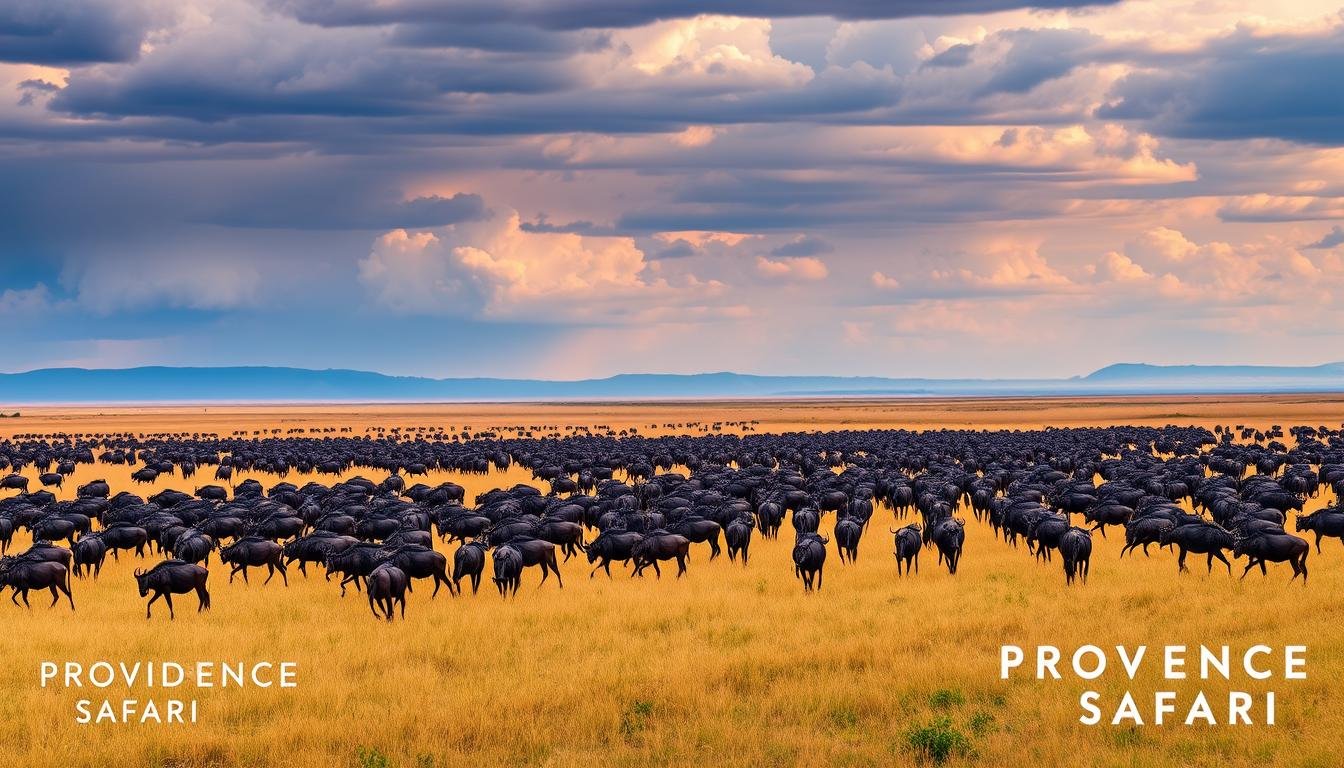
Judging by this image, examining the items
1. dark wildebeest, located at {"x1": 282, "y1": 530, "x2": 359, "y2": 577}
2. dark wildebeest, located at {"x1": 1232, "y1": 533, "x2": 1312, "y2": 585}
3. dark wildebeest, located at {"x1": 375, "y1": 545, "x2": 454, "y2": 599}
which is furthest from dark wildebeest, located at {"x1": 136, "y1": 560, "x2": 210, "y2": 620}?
dark wildebeest, located at {"x1": 1232, "y1": 533, "x2": 1312, "y2": 585}

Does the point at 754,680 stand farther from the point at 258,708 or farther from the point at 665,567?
the point at 665,567

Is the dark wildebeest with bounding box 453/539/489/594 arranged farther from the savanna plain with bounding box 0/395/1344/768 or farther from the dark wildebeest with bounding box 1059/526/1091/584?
the dark wildebeest with bounding box 1059/526/1091/584

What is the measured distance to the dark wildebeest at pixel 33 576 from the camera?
2377 centimetres

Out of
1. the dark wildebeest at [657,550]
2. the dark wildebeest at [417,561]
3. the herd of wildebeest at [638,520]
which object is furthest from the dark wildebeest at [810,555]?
the dark wildebeest at [417,561]

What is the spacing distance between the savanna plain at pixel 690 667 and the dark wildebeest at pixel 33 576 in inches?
21.8

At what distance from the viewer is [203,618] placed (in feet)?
75.2

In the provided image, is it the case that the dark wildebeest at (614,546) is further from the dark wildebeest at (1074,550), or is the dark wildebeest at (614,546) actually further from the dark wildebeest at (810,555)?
the dark wildebeest at (1074,550)

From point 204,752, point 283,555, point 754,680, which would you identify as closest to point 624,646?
point 754,680

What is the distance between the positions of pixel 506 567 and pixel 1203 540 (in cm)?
1480

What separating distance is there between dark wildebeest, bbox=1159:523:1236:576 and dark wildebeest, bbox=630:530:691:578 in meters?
10.7

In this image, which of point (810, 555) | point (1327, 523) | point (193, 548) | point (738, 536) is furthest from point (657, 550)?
point (1327, 523)

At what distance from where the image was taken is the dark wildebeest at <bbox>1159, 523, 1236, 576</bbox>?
26047 mm

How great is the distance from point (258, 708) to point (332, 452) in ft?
205

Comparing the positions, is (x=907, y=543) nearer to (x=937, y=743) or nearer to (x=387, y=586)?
(x=387, y=586)
